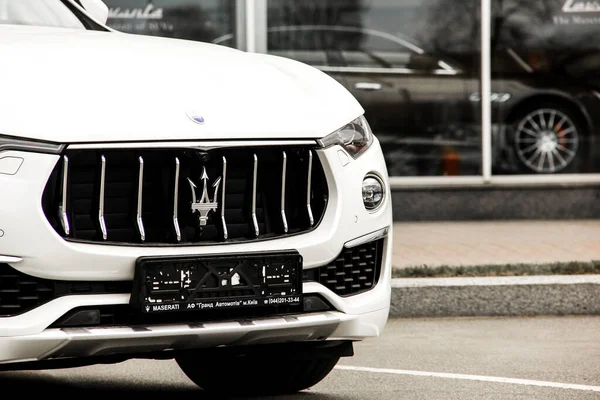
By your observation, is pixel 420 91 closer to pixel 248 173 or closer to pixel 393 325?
pixel 393 325

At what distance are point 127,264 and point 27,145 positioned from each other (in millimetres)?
468

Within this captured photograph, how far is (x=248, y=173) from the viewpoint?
412 centimetres

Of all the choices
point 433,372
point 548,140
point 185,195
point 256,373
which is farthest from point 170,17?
point 185,195

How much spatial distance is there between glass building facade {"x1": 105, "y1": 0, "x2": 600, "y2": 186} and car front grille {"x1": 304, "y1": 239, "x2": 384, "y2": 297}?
21.5 ft

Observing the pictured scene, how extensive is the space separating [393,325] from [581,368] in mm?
1549

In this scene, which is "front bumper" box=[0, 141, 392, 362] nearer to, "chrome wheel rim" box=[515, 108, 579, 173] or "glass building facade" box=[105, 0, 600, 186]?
"glass building facade" box=[105, 0, 600, 186]

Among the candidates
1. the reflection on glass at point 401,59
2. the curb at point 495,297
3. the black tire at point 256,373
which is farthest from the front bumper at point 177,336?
the reflection on glass at point 401,59

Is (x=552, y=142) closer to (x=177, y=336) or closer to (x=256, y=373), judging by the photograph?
(x=256, y=373)

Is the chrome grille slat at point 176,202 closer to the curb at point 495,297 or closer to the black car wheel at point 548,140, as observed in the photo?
the curb at point 495,297

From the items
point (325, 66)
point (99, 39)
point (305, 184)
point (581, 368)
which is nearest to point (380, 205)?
point (305, 184)

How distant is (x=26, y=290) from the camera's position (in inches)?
151

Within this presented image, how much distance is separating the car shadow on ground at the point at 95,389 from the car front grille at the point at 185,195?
1.05 metres

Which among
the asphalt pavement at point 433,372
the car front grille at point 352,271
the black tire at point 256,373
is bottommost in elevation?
the asphalt pavement at point 433,372

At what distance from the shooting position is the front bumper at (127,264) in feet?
12.4
